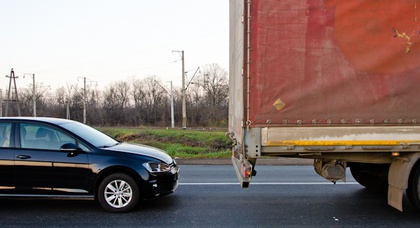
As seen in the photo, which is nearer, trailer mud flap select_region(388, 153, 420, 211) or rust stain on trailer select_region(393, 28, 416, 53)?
rust stain on trailer select_region(393, 28, 416, 53)

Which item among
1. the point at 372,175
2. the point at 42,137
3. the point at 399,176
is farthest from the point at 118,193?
the point at 372,175

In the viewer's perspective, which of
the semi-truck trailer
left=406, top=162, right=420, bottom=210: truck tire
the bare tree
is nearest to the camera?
the semi-truck trailer

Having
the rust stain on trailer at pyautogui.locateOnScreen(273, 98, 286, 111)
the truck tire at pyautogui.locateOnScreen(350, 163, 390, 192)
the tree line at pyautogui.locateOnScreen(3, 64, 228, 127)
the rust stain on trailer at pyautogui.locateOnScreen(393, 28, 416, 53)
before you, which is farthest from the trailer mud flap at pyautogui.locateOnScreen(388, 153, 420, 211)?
the tree line at pyautogui.locateOnScreen(3, 64, 228, 127)

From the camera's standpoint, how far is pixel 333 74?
4.61m

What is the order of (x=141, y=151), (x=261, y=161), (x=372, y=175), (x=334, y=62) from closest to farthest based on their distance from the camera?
(x=334, y=62) < (x=141, y=151) < (x=372, y=175) < (x=261, y=161)

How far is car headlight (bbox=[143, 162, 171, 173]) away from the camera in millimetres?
5605

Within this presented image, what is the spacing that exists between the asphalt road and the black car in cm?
31

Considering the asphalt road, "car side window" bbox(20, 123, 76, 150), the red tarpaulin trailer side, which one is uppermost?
the red tarpaulin trailer side

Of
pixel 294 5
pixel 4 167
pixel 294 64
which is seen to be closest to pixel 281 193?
pixel 294 64

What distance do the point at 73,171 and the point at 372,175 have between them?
5.20 meters

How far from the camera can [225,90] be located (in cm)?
6116

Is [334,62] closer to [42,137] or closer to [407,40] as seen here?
[407,40]

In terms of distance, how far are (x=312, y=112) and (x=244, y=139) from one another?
3.19 ft

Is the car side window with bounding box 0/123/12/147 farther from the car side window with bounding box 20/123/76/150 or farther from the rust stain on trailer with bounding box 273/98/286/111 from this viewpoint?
the rust stain on trailer with bounding box 273/98/286/111
